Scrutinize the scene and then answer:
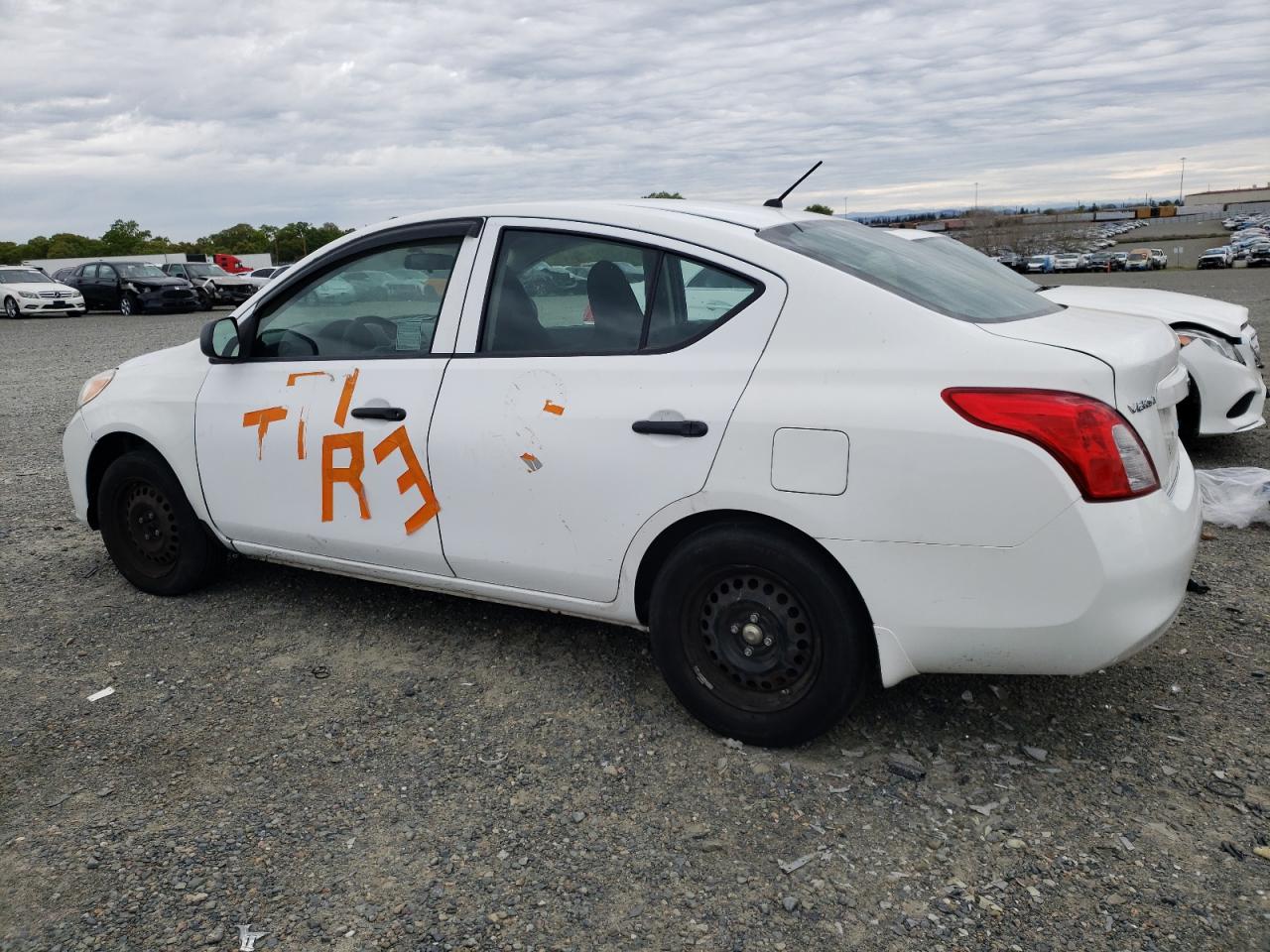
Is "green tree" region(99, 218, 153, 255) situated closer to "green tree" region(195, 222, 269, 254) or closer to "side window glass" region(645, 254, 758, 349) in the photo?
"green tree" region(195, 222, 269, 254)

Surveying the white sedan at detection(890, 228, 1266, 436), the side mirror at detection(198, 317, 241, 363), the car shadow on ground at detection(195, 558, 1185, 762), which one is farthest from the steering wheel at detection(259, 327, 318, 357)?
the white sedan at detection(890, 228, 1266, 436)

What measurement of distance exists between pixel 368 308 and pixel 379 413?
509 mm

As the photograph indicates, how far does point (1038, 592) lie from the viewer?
9.04ft

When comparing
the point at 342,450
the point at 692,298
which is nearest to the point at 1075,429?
the point at 692,298

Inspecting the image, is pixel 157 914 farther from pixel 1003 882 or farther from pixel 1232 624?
pixel 1232 624

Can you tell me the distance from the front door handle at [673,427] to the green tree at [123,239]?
253 feet

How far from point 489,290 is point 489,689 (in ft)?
4.83

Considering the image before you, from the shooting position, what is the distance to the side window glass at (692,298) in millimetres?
3209

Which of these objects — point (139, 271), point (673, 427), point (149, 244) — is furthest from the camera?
point (149, 244)

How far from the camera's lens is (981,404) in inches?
109

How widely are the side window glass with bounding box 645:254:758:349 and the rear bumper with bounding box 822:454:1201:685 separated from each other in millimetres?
805

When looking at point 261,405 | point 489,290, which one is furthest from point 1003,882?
point 261,405

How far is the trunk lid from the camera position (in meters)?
2.82

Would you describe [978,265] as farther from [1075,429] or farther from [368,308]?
[368,308]
